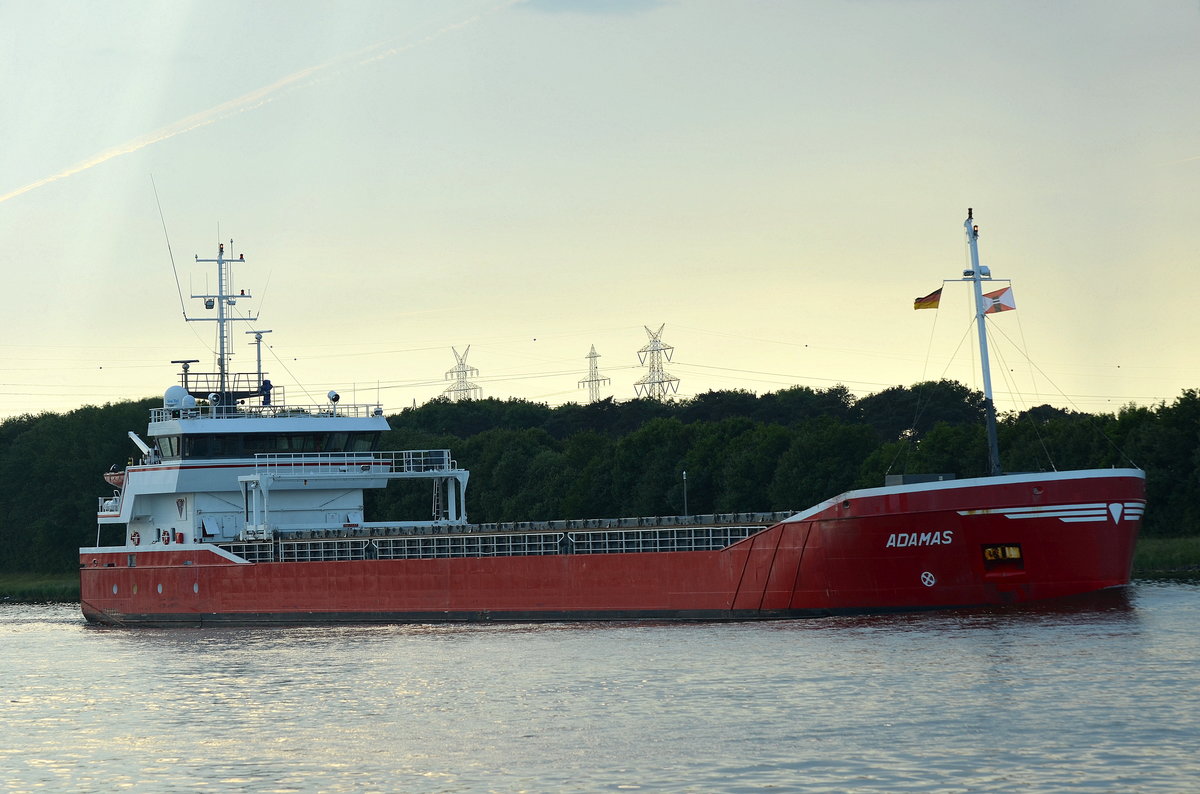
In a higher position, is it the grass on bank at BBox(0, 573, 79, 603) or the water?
Answer: the grass on bank at BBox(0, 573, 79, 603)

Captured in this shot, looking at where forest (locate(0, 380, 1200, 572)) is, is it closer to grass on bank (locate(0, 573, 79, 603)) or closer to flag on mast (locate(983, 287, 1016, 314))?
grass on bank (locate(0, 573, 79, 603))

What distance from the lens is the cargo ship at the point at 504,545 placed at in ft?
116

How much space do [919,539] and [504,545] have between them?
12754 mm

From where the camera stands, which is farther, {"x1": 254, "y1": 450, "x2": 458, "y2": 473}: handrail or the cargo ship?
{"x1": 254, "y1": 450, "x2": 458, "y2": 473}: handrail

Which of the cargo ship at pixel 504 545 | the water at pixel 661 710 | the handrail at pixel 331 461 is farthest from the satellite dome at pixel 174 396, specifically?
the water at pixel 661 710

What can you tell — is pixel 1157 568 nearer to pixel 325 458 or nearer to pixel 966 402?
pixel 325 458

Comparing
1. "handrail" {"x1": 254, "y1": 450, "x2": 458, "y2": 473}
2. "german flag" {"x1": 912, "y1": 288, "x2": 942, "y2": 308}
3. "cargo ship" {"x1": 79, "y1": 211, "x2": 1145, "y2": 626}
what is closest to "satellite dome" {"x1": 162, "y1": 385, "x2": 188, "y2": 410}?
"cargo ship" {"x1": 79, "y1": 211, "x2": 1145, "y2": 626}

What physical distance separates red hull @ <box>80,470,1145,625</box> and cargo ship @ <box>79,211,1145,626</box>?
4 cm

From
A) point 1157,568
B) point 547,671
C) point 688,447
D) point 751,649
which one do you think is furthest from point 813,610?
point 688,447

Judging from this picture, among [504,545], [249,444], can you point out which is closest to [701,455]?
[249,444]

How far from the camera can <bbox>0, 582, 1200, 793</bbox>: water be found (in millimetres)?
21281

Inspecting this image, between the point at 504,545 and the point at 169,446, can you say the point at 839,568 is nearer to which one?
the point at 504,545

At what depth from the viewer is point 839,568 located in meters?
36.6

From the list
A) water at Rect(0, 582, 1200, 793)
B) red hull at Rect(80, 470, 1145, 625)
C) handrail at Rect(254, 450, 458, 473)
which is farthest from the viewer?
handrail at Rect(254, 450, 458, 473)
